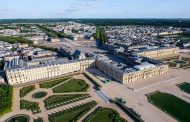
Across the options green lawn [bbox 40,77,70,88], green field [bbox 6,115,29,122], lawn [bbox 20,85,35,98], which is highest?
green lawn [bbox 40,77,70,88]

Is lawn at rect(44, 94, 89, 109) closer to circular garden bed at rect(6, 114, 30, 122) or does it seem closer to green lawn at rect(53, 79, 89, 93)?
green lawn at rect(53, 79, 89, 93)

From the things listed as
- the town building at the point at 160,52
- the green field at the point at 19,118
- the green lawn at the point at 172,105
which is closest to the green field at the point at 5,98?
the green field at the point at 19,118

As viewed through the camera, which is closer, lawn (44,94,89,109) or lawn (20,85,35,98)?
lawn (44,94,89,109)

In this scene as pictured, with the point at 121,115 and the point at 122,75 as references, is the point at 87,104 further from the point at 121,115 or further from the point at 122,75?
the point at 122,75

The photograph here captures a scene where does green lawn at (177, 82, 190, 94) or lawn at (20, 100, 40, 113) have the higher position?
green lawn at (177, 82, 190, 94)

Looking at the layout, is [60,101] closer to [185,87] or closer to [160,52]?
[185,87]

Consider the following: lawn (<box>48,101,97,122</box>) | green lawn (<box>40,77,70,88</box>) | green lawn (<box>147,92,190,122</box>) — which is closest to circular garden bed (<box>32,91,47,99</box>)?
green lawn (<box>40,77,70,88</box>)
